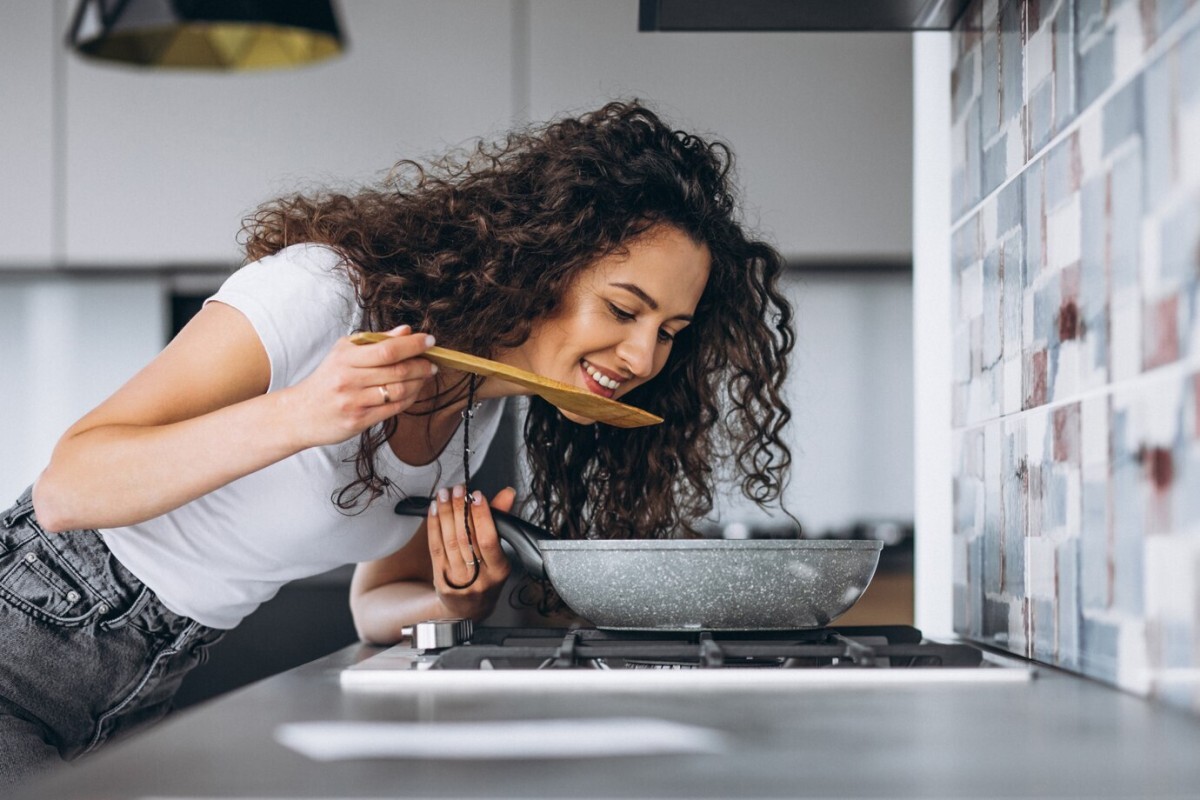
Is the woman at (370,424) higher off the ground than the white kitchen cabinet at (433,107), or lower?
lower

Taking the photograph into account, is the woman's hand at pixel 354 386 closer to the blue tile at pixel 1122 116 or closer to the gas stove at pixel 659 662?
the gas stove at pixel 659 662

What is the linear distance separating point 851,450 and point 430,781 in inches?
109

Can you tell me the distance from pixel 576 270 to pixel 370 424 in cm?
41

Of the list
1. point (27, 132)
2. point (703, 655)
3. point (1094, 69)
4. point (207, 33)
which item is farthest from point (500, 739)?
point (27, 132)

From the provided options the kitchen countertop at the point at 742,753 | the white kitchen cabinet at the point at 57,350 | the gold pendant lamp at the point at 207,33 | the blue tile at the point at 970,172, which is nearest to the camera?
the kitchen countertop at the point at 742,753

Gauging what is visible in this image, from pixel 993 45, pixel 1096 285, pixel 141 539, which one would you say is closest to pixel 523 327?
pixel 141 539

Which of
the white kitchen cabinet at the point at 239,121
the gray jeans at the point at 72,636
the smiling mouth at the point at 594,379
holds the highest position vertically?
the white kitchen cabinet at the point at 239,121

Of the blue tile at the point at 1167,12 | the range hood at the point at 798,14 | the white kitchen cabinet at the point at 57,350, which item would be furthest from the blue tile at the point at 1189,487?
the white kitchen cabinet at the point at 57,350

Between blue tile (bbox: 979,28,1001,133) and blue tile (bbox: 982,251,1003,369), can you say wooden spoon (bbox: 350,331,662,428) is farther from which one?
blue tile (bbox: 979,28,1001,133)

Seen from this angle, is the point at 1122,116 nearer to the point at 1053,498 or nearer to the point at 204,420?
the point at 1053,498

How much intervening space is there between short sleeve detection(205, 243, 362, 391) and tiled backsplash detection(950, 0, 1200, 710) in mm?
633

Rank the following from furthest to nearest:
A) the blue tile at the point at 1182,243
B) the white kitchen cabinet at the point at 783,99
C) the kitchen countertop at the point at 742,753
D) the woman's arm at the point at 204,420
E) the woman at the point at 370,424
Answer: the white kitchen cabinet at the point at 783,99 → the woman at the point at 370,424 → the woman's arm at the point at 204,420 → the blue tile at the point at 1182,243 → the kitchen countertop at the point at 742,753

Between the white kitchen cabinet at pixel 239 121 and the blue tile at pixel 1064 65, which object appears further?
the white kitchen cabinet at pixel 239 121

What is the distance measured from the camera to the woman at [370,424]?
1.07m
